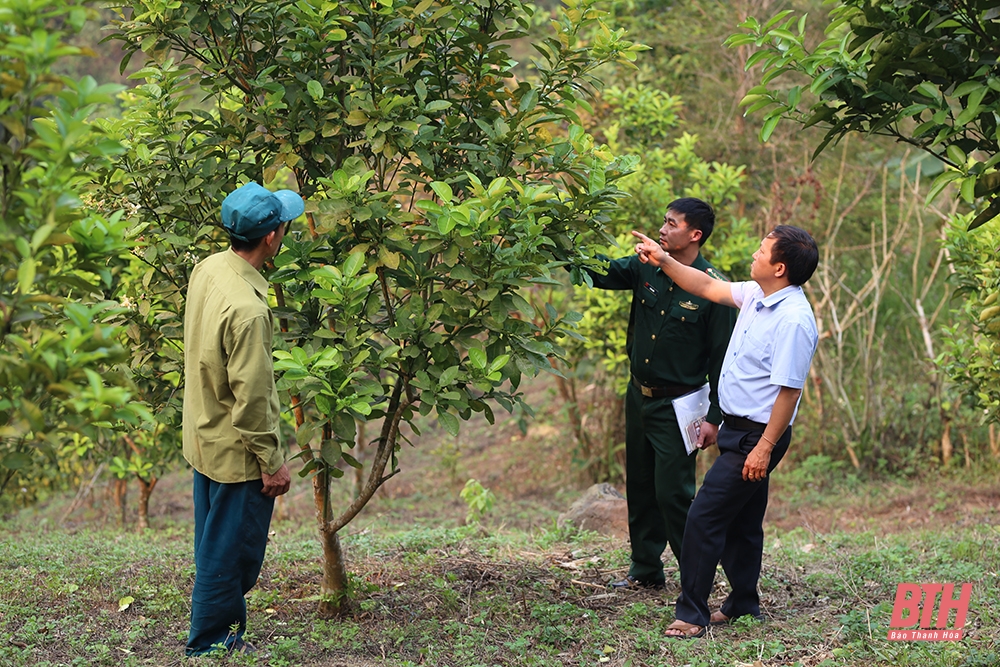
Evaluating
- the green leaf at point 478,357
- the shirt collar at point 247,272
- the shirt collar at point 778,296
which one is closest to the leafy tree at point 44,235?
the shirt collar at point 247,272

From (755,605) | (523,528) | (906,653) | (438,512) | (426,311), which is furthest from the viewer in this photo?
(438,512)

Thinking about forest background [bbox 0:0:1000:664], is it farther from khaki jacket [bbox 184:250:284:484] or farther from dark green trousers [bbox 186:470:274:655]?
dark green trousers [bbox 186:470:274:655]

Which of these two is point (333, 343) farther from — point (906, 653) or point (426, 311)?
point (906, 653)

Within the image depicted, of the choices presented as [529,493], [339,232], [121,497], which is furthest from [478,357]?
[529,493]

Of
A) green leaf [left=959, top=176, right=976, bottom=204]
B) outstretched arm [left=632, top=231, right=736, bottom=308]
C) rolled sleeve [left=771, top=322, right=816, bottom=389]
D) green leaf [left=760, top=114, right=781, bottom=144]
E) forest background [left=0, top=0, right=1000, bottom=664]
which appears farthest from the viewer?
outstretched arm [left=632, top=231, right=736, bottom=308]

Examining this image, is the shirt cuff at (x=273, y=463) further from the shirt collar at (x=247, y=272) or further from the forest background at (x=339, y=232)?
the shirt collar at (x=247, y=272)

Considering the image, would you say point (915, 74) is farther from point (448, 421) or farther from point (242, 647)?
point (242, 647)

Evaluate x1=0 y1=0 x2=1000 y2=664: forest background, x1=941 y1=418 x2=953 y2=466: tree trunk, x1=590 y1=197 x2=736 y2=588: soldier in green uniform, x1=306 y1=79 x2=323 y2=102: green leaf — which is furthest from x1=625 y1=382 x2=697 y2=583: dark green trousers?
x1=941 y1=418 x2=953 y2=466: tree trunk

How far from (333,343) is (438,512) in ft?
17.6

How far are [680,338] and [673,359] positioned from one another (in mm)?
118

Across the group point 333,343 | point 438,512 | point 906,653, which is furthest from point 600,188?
point 438,512

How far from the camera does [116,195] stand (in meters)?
4.20

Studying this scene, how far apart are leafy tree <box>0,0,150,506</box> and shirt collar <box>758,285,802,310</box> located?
2764mm

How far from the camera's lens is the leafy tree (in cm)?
242
